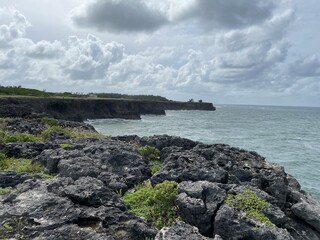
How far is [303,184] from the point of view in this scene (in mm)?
25781

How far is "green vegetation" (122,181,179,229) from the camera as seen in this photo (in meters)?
8.16

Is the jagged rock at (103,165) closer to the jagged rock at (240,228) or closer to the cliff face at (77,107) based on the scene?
the jagged rock at (240,228)

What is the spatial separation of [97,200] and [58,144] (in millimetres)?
10026

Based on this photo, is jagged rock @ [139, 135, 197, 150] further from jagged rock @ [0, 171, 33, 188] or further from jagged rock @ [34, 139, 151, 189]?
jagged rock @ [0, 171, 33, 188]

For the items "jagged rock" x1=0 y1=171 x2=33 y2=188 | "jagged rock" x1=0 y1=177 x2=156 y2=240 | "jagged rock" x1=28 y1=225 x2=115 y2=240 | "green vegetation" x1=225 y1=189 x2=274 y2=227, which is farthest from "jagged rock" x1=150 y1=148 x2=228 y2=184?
"jagged rock" x1=28 y1=225 x2=115 y2=240

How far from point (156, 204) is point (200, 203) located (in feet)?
3.87

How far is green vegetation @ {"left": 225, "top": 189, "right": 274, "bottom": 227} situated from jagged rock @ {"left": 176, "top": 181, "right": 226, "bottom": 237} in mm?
256

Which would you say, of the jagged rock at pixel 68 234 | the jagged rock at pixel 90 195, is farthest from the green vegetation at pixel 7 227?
the jagged rock at pixel 90 195

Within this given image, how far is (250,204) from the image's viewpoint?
8180 mm

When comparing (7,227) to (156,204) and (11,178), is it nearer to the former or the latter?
(156,204)

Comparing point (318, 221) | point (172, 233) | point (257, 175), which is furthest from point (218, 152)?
point (172, 233)

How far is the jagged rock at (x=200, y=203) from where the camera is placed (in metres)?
7.76

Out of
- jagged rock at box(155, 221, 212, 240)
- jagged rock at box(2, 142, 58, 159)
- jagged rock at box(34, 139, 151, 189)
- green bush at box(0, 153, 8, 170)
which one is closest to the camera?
jagged rock at box(155, 221, 212, 240)

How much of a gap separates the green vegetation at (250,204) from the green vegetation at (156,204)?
53.4 inches
